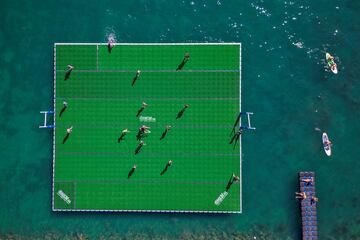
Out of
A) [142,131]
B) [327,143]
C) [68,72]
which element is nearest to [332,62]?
[327,143]

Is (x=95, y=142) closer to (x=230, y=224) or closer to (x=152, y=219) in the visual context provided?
(x=152, y=219)

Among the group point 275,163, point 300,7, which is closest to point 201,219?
point 275,163

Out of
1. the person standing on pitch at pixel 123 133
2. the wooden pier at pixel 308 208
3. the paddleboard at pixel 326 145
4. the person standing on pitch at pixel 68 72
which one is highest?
the person standing on pitch at pixel 68 72

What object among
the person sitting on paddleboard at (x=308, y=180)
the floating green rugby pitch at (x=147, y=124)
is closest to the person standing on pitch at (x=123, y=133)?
the floating green rugby pitch at (x=147, y=124)

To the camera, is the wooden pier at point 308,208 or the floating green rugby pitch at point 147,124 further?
the floating green rugby pitch at point 147,124

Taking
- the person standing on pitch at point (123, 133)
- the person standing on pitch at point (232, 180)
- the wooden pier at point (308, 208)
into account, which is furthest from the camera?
the person standing on pitch at point (123, 133)

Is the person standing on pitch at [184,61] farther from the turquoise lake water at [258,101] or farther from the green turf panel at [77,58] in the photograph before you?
the green turf panel at [77,58]

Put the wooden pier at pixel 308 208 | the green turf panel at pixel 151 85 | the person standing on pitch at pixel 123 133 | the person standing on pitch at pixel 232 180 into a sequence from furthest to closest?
the person standing on pitch at pixel 123 133, the green turf panel at pixel 151 85, the person standing on pitch at pixel 232 180, the wooden pier at pixel 308 208

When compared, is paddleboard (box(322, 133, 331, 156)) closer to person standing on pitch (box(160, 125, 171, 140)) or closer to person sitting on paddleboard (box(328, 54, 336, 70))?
person sitting on paddleboard (box(328, 54, 336, 70))
